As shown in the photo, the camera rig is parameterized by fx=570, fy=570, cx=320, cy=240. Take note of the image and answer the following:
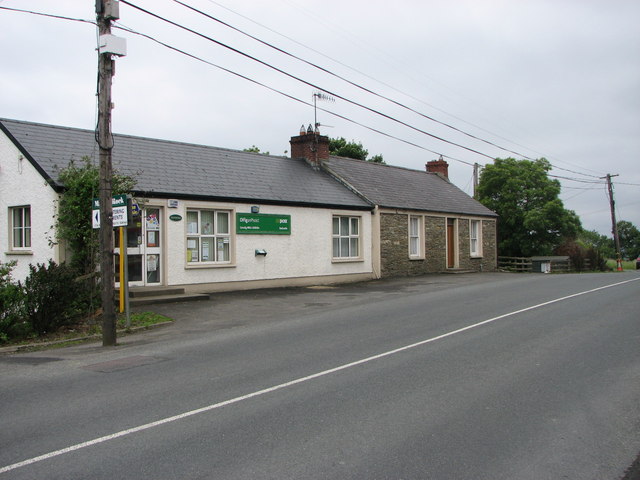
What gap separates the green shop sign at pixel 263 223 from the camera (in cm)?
1925

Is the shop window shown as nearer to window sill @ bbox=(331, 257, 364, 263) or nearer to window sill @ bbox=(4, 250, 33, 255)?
window sill @ bbox=(4, 250, 33, 255)

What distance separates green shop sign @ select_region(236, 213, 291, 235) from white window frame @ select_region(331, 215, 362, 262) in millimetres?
2889

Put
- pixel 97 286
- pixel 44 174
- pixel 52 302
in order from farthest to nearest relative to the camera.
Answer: pixel 44 174
pixel 97 286
pixel 52 302

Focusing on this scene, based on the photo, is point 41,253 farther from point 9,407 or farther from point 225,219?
point 9,407

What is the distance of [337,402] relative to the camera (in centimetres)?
615

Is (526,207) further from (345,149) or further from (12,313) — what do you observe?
(12,313)

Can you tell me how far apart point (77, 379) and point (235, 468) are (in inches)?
159

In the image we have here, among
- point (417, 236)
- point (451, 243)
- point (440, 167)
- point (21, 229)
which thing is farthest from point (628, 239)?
point (21, 229)

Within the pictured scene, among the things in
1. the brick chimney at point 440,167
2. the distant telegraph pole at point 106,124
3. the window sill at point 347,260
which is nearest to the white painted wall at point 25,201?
the distant telegraph pole at point 106,124

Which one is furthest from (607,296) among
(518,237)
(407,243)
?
(518,237)

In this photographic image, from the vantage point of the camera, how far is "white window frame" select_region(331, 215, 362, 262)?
2331cm

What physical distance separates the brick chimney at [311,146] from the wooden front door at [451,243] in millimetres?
7858

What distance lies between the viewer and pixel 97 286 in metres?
13.5

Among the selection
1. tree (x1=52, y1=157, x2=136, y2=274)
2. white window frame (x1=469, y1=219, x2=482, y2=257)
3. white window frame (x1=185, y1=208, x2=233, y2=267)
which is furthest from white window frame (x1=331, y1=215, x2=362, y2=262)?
tree (x1=52, y1=157, x2=136, y2=274)
